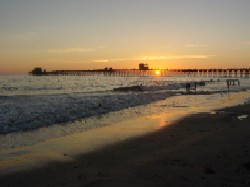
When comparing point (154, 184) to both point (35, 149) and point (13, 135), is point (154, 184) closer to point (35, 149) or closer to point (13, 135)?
point (35, 149)

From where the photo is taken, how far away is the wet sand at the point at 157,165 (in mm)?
6883

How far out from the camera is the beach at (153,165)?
6.90 meters

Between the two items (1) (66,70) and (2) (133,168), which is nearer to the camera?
(2) (133,168)

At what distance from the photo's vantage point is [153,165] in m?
8.02

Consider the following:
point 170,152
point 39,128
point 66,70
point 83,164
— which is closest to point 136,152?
point 170,152

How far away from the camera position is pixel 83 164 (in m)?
8.39

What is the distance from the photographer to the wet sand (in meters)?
6.88

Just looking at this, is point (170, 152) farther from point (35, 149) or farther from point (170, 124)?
point (170, 124)

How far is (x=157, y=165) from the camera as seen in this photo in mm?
8008

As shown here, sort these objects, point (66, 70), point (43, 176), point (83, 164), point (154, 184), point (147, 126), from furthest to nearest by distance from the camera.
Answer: point (66, 70)
point (147, 126)
point (83, 164)
point (43, 176)
point (154, 184)

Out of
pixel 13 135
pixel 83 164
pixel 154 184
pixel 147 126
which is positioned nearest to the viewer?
pixel 154 184

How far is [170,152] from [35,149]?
362 cm

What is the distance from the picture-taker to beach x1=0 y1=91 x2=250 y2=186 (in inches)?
272

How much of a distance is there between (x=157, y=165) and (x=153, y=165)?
0.08 metres
